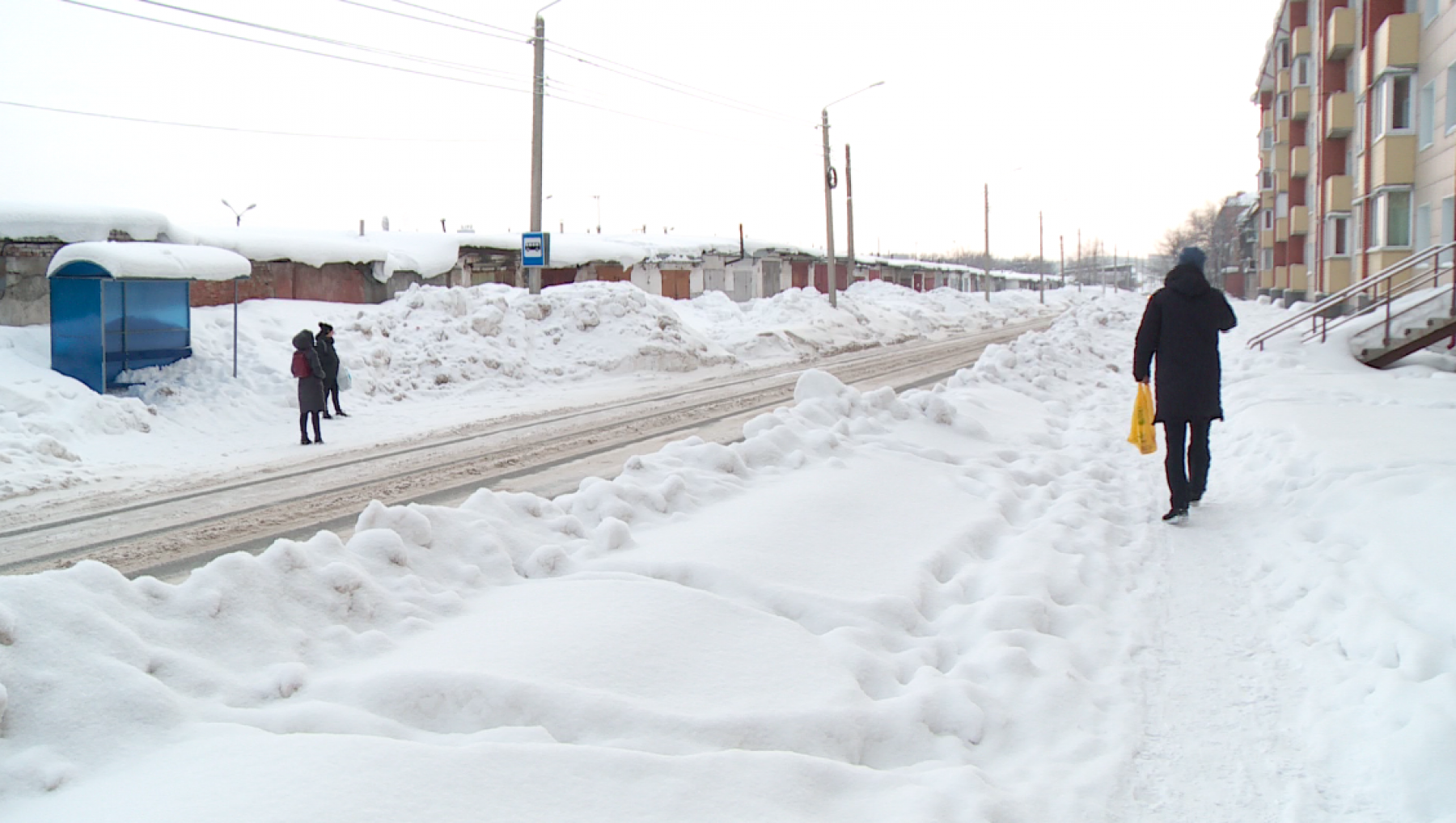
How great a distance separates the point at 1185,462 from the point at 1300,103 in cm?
4212

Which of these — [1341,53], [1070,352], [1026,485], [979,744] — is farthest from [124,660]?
[1341,53]

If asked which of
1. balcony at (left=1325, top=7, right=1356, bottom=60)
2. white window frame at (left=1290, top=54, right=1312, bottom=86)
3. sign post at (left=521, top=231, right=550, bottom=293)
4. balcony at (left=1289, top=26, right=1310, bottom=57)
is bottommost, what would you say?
sign post at (left=521, top=231, right=550, bottom=293)

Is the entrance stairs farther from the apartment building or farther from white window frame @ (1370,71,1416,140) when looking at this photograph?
white window frame @ (1370,71,1416,140)

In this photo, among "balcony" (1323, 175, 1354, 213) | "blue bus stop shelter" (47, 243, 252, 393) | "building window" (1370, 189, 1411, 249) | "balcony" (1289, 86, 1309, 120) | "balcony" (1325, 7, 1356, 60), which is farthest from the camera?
"balcony" (1289, 86, 1309, 120)

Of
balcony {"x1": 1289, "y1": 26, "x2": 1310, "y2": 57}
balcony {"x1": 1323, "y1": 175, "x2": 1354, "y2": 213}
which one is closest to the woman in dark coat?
balcony {"x1": 1323, "y1": 175, "x2": 1354, "y2": 213}

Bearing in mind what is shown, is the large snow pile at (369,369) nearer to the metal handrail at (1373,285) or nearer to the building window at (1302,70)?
the metal handrail at (1373,285)

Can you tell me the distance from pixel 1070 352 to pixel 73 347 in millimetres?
16460

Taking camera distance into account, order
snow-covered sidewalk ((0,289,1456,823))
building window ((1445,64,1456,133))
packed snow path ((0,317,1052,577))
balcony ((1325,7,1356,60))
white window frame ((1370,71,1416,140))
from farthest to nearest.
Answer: balcony ((1325,7,1356,60)) → white window frame ((1370,71,1416,140)) → building window ((1445,64,1456,133)) → packed snow path ((0,317,1052,577)) → snow-covered sidewalk ((0,289,1456,823))

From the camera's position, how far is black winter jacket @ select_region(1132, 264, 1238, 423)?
6.98 meters

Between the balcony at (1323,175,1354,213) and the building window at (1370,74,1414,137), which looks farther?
the balcony at (1323,175,1354,213)

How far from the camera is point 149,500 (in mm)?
9250

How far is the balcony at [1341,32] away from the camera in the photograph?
30.8 meters

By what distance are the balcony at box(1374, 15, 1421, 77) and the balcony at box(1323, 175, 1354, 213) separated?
7433mm

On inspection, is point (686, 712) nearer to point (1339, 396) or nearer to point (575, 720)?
point (575, 720)
